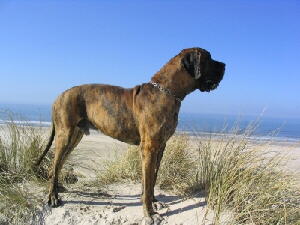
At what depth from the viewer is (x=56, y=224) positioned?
532 cm

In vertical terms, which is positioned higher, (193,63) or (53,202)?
(193,63)

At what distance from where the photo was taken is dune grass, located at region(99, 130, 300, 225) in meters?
4.58

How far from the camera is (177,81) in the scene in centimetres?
512

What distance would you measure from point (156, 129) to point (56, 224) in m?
1.79

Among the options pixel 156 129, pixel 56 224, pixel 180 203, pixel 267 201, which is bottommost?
pixel 56 224

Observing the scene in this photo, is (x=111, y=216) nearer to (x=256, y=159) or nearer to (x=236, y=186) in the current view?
(x=236, y=186)

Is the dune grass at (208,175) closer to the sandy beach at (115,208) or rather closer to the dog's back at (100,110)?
the sandy beach at (115,208)

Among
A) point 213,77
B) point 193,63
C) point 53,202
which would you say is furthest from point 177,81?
point 53,202

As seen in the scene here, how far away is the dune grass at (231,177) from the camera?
4578 mm

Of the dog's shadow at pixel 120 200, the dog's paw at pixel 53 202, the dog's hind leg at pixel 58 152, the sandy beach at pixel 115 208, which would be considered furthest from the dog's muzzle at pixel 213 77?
the dog's paw at pixel 53 202

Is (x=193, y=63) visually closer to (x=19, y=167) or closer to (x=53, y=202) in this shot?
(x=53, y=202)

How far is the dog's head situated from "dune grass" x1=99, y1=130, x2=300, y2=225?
1.03m

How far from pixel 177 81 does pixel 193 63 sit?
0.29 m

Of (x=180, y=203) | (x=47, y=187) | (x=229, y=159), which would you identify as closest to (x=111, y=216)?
(x=180, y=203)
